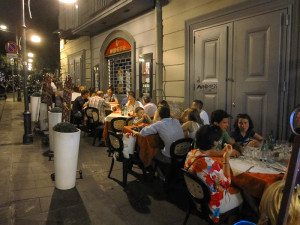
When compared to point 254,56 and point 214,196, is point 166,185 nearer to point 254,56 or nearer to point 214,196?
point 214,196

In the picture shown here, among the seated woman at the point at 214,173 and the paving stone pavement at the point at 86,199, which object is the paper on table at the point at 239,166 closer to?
the seated woman at the point at 214,173

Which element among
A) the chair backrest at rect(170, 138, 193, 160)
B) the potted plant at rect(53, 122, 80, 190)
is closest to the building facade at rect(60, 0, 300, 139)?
the chair backrest at rect(170, 138, 193, 160)

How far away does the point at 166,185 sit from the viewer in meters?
4.52

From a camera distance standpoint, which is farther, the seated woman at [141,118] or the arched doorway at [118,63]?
the arched doorway at [118,63]

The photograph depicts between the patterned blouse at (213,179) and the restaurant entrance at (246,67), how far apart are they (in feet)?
11.1

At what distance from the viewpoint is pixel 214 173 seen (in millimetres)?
2758

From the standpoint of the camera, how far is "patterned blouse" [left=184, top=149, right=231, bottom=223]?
276 centimetres

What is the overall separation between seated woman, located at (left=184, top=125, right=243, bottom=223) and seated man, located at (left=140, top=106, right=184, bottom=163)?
1538 millimetres

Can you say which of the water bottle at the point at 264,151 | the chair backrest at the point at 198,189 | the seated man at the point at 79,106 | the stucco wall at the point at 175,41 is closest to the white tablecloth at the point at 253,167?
the water bottle at the point at 264,151

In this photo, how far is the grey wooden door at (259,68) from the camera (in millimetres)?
5484

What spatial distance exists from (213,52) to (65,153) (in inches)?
181

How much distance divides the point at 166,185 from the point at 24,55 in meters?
5.89

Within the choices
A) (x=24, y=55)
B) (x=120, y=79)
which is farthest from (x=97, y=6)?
(x=24, y=55)

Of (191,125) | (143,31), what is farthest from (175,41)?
(191,125)
